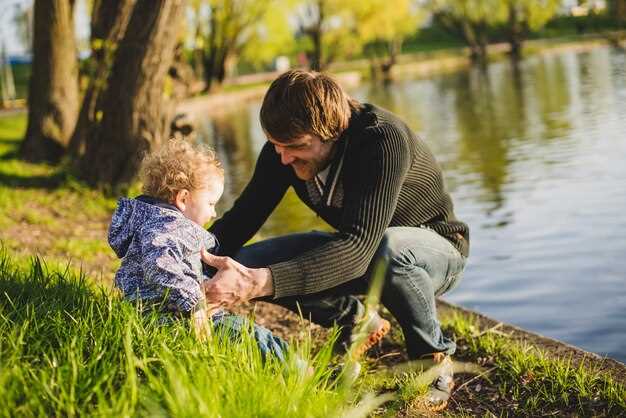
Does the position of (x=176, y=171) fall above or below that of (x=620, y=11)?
Answer: below

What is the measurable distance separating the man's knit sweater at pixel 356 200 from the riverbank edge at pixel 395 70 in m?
19.7

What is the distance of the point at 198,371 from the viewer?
2.07 m

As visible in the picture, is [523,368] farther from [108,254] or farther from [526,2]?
[526,2]

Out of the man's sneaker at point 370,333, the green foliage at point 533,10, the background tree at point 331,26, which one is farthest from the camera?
the green foliage at point 533,10

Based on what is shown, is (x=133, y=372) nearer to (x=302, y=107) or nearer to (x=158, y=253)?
(x=158, y=253)

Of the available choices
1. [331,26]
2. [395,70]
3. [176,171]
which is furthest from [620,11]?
[176,171]

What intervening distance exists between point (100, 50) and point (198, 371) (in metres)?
7.67

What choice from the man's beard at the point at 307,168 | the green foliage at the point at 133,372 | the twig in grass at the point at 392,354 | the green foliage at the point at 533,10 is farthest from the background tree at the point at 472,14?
the green foliage at the point at 133,372

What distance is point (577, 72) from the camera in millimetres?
25016

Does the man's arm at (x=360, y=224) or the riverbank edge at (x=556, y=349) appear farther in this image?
the riverbank edge at (x=556, y=349)

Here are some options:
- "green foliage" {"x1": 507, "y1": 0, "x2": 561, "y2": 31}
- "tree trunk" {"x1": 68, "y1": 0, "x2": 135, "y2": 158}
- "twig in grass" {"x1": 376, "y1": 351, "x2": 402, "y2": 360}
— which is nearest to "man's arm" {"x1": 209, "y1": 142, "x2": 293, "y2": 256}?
"twig in grass" {"x1": 376, "y1": 351, "x2": 402, "y2": 360}

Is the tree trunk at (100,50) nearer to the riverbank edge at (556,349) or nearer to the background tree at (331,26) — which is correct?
the riverbank edge at (556,349)

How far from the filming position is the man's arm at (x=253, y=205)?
3.42 meters

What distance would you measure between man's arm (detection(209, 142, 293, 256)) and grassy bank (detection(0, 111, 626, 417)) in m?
0.58
